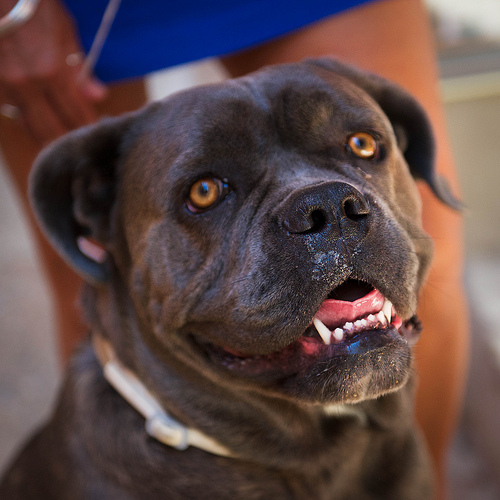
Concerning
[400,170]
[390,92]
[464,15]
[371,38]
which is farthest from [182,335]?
[464,15]

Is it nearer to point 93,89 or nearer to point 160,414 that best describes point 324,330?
point 160,414

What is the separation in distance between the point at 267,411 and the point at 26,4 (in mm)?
1199

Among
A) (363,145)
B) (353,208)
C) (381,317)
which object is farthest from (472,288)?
(353,208)

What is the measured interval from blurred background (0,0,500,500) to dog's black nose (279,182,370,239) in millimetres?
1872

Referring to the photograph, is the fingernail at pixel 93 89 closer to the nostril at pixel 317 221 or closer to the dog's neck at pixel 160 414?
the dog's neck at pixel 160 414

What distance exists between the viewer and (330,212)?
1.07m

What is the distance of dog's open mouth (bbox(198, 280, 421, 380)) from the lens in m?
1.12

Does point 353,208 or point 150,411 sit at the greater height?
point 353,208

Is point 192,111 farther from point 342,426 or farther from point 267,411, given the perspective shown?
point 342,426

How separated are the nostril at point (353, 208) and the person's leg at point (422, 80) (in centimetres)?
43

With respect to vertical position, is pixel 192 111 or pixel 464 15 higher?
pixel 192 111

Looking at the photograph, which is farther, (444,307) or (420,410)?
(420,410)

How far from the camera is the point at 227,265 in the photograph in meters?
1.29

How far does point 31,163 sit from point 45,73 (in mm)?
512
